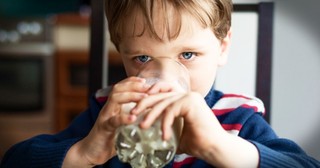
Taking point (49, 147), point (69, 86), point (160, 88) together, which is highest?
point (160, 88)

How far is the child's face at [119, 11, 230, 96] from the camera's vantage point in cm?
67

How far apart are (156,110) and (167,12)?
0.18 m

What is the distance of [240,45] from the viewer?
3.11 feet

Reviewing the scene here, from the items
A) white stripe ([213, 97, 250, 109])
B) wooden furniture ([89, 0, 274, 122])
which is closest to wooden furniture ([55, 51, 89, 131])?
wooden furniture ([89, 0, 274, 122])

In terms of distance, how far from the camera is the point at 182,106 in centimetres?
56

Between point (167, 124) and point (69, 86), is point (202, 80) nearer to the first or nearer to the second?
point (167, 124)

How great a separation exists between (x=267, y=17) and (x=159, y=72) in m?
0.35

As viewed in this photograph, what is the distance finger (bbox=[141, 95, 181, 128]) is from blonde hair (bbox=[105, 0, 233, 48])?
0.13 metres

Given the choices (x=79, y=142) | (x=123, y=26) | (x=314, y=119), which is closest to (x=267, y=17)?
(x=314, y=119)

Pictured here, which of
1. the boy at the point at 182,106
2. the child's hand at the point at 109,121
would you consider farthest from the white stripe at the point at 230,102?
the child's hand at the point at 109,121

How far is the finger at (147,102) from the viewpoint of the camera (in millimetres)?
539

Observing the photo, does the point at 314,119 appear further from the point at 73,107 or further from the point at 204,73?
the point at 73,107

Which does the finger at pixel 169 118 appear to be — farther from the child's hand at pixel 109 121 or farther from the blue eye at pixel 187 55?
the blue eye at pixel 187 55

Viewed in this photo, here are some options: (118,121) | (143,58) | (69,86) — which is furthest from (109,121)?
(69,86)
